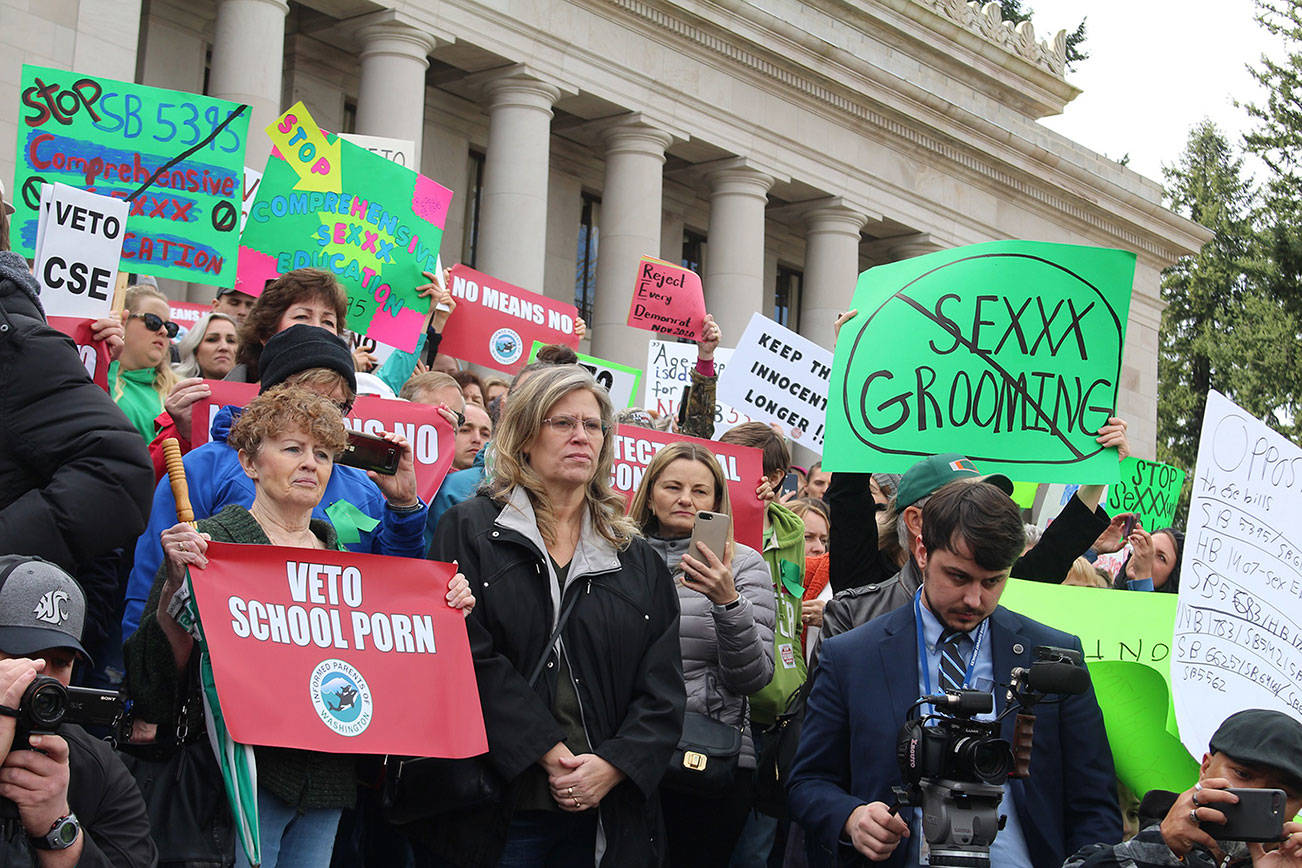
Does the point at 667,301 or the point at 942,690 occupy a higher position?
the point at 667,301

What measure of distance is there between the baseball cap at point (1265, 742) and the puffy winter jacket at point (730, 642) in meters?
1.91

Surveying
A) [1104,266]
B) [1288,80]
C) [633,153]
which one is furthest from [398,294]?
[1288,80]

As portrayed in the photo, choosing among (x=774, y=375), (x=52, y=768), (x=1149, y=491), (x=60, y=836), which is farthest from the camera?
(x=1149, y=491)

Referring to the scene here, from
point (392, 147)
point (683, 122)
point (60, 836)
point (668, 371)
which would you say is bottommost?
point (60, 836)

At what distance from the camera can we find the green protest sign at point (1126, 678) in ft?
17.3

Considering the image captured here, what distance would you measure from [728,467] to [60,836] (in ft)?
15.0

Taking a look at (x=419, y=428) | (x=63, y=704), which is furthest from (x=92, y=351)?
(x=63, y=704)

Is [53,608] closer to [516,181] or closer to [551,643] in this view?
[551,643]

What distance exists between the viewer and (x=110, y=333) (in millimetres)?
7020

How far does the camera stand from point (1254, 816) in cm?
362

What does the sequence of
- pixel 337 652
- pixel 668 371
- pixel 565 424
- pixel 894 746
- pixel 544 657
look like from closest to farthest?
pixel 894 746, pixel 337 652, pixel 544 657, pixel 565 424, pixel 668 371

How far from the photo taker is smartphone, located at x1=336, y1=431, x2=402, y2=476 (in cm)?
533

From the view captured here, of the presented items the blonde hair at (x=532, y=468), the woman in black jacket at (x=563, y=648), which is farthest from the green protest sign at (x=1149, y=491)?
the woman in black jacket at (x=563, y=648)

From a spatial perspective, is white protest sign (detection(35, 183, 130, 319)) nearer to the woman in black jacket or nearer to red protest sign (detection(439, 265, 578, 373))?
the woman in black jacket
